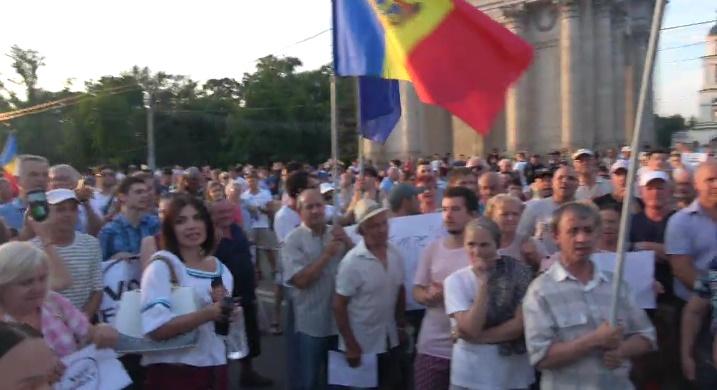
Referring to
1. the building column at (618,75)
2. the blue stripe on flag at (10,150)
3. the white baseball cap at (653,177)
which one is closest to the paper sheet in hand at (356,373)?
the white baseball cap at (653,177)

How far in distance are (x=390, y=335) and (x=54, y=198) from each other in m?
2.50

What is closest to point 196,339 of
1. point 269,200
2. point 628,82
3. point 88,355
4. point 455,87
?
point 88,355

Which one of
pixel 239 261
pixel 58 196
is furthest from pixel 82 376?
pixel 239 261

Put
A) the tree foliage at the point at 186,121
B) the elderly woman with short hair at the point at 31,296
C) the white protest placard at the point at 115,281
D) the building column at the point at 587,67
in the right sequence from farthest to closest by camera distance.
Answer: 1. the tree foliage at the point at 186,121
2. the building column at the point at 587,67
3. the white protest placard at the point at 115,281
4. the elderly woman with short hair at the point at 31,296

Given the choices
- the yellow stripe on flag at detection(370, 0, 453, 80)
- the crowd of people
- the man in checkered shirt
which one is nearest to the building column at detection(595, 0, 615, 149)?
the crowd of people

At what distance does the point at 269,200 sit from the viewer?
14023mm

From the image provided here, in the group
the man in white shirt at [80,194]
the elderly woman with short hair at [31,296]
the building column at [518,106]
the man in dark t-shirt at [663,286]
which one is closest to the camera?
the elderly woman with short hair at [31,296]

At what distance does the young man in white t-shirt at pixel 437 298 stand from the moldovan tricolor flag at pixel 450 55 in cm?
116

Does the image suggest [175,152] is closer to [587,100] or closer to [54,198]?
[587,100]

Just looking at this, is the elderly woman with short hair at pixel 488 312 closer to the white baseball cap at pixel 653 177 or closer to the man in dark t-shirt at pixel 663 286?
the man in dark t-shirt at pixel 663 286

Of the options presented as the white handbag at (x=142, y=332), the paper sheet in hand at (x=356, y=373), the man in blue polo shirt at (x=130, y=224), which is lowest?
the paper sheet in hand at (x=356, y=373)

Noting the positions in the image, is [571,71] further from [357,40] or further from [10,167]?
[357,40]

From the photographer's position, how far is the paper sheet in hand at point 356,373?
19.0ft

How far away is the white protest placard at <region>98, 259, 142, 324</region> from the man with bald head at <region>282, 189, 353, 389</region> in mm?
1119
